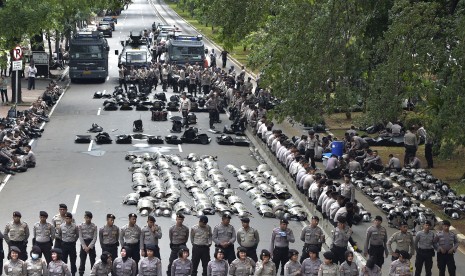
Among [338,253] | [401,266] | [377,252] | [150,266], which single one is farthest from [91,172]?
[401,266]

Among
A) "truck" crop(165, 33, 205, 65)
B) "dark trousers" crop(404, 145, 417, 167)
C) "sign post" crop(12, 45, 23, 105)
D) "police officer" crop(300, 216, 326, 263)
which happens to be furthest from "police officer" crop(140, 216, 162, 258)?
"truck" crop(165, 33, 205, 65)

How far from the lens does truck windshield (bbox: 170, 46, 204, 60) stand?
65906mm

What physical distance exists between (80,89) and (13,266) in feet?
132

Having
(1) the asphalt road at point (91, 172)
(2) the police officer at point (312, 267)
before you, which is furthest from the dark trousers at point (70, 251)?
(2) the police officer at point (312, 267)

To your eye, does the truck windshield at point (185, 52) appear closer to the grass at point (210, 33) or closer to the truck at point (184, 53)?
the truck at point (184, 53)

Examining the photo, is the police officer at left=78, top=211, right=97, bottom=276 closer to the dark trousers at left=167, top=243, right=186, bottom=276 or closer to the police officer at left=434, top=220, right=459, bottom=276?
the dark trousers at left=167, top=243, right=186, bottom=276

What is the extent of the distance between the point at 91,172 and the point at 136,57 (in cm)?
2971

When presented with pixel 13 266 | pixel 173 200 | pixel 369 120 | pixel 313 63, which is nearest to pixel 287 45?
pixel 313 63

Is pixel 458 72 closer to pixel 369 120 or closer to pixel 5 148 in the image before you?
pixel 369 120

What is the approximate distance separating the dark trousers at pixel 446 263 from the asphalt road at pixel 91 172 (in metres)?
0.82

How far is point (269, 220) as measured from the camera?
29.5 m

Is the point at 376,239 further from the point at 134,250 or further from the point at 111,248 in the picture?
the point at 111,248

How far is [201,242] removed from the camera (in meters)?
22.9

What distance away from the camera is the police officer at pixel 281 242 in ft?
75.3
